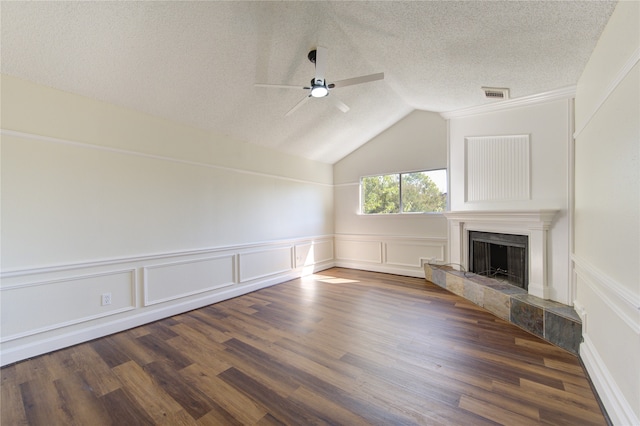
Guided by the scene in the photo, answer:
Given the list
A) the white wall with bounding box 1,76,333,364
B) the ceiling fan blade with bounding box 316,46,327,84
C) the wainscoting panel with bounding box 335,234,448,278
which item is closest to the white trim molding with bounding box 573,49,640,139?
the ceiling fan blade with bounding box 316,46,327,84

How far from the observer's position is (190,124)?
344cm

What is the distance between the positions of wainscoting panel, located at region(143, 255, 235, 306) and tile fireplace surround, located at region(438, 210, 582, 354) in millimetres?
3422

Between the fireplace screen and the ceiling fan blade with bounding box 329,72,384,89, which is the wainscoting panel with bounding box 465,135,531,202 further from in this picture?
the ceiling fan blade with bounding box 329,72,384,89

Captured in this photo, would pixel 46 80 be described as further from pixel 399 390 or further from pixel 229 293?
pixel 399 390

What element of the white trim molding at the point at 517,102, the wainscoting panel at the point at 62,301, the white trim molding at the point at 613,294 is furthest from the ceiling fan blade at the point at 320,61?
the wainscoting panel at the point at 62,301

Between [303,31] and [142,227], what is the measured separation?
280 cm

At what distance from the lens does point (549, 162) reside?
120 inches

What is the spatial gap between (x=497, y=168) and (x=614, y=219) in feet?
6.93

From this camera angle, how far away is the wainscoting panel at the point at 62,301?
7.34ft

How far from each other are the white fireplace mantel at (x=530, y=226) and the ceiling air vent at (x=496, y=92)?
143 centimetres

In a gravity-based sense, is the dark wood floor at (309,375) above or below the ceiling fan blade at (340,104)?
below

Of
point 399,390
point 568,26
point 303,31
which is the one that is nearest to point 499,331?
point 399,390

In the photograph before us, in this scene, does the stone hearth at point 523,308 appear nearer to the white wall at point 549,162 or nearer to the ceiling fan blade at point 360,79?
the white wall at point 549,162

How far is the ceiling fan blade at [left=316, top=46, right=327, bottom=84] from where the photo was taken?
8.21 feet
